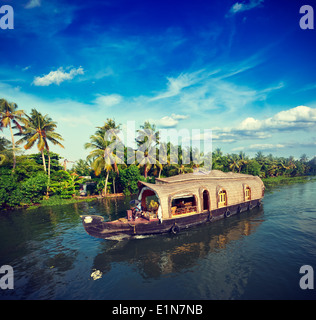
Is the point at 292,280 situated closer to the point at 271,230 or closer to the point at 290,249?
the point at 290,249

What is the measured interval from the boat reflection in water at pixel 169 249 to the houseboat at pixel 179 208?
598 millimetres

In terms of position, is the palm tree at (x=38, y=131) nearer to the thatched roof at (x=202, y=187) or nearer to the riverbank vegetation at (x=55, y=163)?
the riverbank vegetation at (x=55, y=163)

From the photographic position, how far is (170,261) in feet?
29.3

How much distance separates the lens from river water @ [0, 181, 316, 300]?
6.95 m

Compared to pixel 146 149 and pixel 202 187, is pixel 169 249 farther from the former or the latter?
pixel 146 149

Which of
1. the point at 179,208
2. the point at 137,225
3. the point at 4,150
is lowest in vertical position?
the point at 137,225

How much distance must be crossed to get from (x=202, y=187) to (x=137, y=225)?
5.02 meters

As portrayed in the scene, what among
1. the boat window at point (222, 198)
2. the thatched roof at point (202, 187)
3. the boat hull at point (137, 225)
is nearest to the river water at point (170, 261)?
the boat hull at point (137, 225)

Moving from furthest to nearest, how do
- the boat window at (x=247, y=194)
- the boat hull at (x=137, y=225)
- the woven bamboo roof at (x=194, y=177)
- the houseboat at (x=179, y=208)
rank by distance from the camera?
1. the boat window at (x=247, y=194)
2. the woven bamboo roof at (x=194, y=177)
3. the houseboat at (x=179, y=208)
4. the boat hull at (x=137, y=225)

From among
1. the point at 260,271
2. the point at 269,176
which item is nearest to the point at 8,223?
the point at 260,271

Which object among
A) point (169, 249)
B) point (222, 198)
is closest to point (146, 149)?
point (222, 198)

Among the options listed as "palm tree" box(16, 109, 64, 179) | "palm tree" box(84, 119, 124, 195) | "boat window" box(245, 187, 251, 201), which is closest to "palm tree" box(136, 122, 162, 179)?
"palm tree" box(84, 119, 124, 195)

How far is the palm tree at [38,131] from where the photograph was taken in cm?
2331

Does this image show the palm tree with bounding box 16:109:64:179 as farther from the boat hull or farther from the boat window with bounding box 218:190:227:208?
the boat window with bounding box 218:190:227:208
